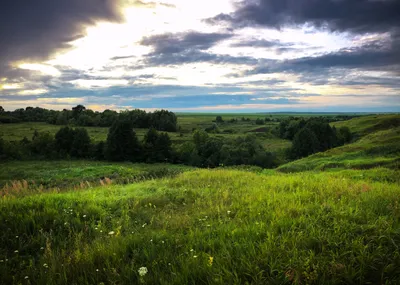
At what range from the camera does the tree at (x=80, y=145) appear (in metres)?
59.6

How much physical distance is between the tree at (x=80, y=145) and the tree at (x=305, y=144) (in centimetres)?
4850

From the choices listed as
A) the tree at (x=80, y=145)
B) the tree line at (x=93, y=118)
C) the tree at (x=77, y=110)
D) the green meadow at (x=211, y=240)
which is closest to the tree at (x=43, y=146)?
the tree at (x=80, y=145)

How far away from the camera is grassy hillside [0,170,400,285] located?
354 centimetres

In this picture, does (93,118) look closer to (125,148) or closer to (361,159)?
(125,148)

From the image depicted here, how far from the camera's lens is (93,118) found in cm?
10981

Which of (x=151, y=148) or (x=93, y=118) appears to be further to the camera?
(x=93, y=118)

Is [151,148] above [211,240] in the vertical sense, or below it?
below

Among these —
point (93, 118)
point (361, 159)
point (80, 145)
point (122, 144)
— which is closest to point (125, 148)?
point (122, 144)

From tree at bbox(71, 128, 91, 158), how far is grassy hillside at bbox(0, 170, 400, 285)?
2233 inches

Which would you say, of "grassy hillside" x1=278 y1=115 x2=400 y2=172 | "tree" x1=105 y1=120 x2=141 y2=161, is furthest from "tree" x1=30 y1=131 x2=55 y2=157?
"grassy hillside" x1=278 y1=115 x2=400 y2=172

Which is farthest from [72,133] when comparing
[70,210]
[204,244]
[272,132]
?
[272,132]

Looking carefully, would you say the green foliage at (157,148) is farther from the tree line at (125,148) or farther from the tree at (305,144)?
the tree at (305,144)

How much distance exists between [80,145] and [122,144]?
10.8 m

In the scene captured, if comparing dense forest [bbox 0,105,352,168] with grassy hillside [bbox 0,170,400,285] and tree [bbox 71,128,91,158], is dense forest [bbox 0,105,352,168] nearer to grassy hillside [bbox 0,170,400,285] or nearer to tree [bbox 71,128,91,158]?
tree [bbox 71,128,91,158]
